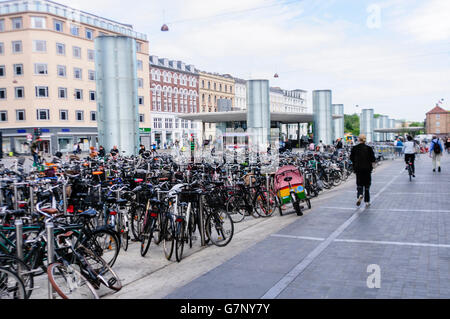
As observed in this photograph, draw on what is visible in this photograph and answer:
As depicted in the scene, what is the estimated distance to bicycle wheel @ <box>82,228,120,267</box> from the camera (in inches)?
201

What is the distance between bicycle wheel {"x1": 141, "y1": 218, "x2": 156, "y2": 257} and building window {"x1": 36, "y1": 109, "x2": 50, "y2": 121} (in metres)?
43.1

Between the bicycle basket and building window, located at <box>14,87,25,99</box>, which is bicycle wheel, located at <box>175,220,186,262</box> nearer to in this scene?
the bicycle basket

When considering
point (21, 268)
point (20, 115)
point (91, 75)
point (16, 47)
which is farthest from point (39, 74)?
point (21, 268)

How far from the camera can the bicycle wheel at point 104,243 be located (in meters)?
5.10

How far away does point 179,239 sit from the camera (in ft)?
19.9

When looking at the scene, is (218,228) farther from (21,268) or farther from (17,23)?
(17,23)

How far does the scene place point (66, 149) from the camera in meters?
46.9

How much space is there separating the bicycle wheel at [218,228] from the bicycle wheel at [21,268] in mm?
3056

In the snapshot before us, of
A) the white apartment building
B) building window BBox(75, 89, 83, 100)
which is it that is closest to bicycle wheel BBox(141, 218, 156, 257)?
the white apartment building

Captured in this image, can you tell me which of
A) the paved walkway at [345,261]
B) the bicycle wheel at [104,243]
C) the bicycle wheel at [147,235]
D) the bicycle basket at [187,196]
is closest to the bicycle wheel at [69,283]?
the bicycle wheel at [104,243]

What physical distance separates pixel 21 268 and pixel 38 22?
46782mm
